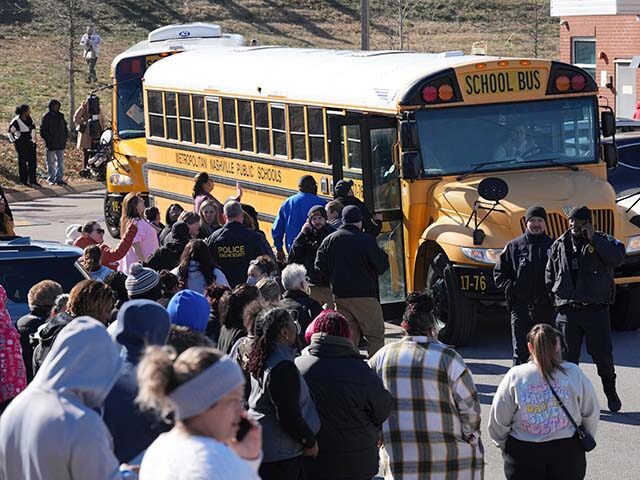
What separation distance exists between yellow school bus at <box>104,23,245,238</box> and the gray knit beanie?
11.2 m

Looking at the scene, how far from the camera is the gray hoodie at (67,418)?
4.35m

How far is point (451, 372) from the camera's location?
6480mm

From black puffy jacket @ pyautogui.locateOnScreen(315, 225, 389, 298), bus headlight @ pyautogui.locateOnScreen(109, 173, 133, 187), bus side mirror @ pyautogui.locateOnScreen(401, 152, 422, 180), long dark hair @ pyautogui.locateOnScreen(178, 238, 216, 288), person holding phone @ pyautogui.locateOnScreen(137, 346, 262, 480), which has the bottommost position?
bus headlight @ pyautogui.locateOnScreen(109, 173, 133, 187)

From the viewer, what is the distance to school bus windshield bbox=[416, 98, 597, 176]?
12680mm

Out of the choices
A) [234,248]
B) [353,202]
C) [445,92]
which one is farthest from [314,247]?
[445,92]

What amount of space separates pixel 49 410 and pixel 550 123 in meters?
9.25

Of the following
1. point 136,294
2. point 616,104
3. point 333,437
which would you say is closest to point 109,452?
point 333,437

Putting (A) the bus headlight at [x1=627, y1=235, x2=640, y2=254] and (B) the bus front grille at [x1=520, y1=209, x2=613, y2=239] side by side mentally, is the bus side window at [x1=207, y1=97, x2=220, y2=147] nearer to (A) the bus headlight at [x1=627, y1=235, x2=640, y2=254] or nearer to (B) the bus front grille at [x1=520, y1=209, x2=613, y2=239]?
(B) the bus front grille at [x1=520, y1=209, x2=613, y2=239]

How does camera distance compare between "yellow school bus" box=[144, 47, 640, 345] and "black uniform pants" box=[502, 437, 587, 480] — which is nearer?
"black uniform pants" box=[502, 437, 587, 480]

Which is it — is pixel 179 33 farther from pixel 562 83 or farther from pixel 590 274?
pixel 590 274

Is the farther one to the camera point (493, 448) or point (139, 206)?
point (139, 206)

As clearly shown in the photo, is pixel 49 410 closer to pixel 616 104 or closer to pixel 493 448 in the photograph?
pixel 493 448

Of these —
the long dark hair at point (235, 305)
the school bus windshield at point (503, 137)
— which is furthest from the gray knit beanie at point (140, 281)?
the school bus windshield at point (503, 137)

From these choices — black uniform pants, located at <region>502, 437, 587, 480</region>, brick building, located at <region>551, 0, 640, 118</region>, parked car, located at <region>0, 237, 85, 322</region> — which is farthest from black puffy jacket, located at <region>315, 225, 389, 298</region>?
brick building, located at <region>551, 0, 640, 118</region>
